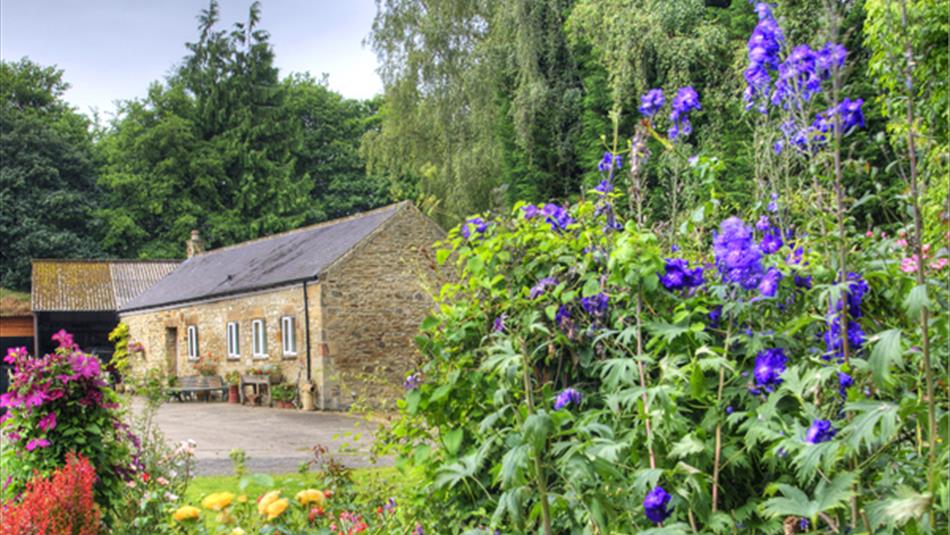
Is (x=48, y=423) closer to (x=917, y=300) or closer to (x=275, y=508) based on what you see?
(x=275, y=508)

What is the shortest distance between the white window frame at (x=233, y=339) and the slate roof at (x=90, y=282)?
41.8 ft

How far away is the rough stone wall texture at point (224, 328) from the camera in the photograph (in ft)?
77.2

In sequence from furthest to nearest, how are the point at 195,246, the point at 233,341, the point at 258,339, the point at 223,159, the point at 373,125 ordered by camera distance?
1. the point at 373,125
2. the point at 223,159
3. the point at 195,246
4. the point at 233,341
5. the point at 258,339

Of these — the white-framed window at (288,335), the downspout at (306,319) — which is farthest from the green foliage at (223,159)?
the downspout at (306,319)

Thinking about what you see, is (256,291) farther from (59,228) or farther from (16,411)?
(59,228)

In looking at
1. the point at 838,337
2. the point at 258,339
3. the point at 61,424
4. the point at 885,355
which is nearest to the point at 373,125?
the point at 258,339

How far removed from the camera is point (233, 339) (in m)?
27.0

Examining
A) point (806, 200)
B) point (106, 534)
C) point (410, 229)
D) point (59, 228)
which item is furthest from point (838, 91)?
point (59, 228)

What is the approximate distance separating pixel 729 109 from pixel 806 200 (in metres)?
17.2

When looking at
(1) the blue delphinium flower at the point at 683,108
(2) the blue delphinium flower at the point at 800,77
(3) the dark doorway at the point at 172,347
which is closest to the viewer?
(2) the blue delphinium flower at the point at 800,77

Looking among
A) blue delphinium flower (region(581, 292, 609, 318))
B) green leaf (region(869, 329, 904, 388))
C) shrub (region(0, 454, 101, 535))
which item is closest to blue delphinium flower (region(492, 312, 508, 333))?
blue delphinium flower (region(581, 292, 609, 318))

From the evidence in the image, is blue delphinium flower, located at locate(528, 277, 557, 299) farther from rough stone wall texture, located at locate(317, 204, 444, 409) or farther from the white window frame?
the white window frame

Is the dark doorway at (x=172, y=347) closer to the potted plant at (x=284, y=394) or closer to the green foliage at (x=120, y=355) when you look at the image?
the green foliage at (x=120, y=355)

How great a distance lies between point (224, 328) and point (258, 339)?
2483 millimetres
